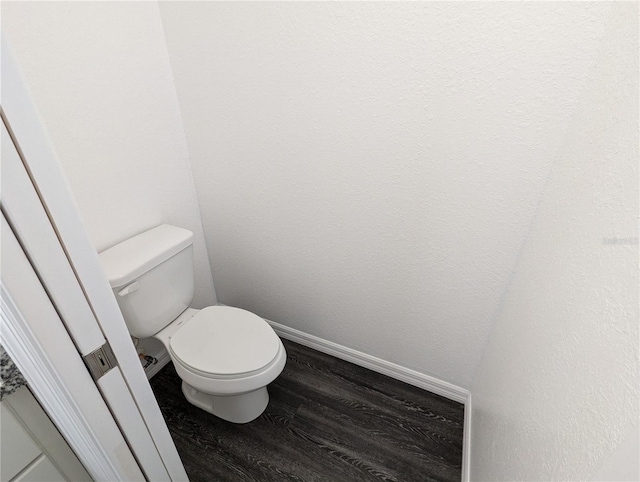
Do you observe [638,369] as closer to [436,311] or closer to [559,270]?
[559,270]

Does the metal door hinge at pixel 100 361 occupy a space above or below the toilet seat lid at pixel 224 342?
above

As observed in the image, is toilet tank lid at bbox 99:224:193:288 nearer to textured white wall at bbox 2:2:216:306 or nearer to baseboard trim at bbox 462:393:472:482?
textured white wall at bbox 2:2:216:306

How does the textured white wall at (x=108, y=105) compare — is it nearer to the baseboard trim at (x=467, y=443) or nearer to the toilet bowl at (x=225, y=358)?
the toilet bowl at (x=225, y=358)

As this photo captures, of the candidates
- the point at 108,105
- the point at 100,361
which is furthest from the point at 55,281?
the point at 108,105

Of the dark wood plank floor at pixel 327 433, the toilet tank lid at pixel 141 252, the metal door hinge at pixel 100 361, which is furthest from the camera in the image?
the dark wood plank floor at pixel 327 433

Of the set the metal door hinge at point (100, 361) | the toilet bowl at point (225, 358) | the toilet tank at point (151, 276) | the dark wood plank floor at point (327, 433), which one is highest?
the metal door hinge at point (100, 361)

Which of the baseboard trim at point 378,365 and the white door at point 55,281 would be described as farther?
the baseboard trim at point 378,365

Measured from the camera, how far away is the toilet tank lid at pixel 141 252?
113 centimetres

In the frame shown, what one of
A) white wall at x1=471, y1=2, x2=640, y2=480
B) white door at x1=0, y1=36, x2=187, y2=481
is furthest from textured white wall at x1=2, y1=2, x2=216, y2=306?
white wall at x1=471, y1=2, x2=640, y2=480

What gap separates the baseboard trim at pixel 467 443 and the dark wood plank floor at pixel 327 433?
0.03 m

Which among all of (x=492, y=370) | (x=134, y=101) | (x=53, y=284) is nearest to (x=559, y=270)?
(x=492, y=370)

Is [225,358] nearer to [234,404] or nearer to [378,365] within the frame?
[234,404]

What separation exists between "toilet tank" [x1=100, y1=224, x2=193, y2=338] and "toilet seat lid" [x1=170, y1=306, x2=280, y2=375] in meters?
0.11

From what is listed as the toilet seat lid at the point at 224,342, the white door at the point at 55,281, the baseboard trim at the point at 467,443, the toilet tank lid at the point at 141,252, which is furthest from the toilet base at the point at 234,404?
the baseboard trim at the point at 467,443
